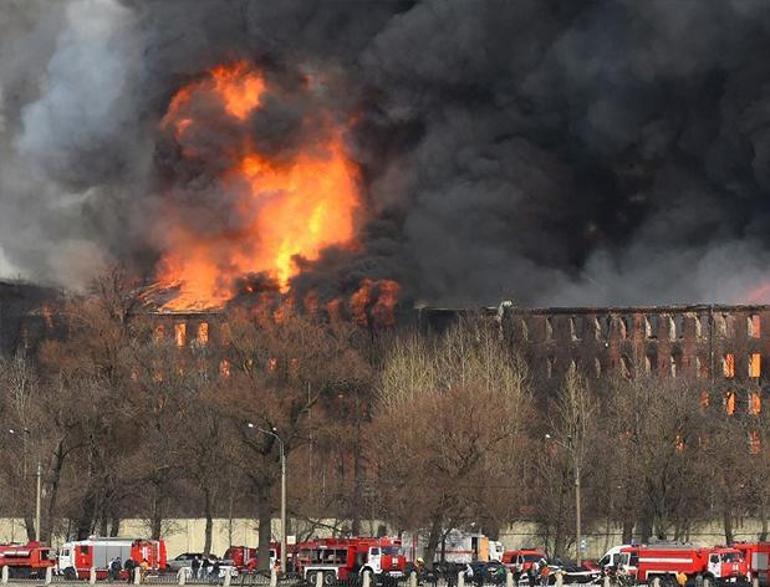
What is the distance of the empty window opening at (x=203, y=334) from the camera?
396 ft

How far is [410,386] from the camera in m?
112

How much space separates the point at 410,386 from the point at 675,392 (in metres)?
16.5

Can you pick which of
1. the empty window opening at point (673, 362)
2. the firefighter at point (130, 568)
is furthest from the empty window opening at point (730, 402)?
the firefighter at point (130, 568)

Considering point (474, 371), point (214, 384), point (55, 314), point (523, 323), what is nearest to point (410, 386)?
point (474, 371)

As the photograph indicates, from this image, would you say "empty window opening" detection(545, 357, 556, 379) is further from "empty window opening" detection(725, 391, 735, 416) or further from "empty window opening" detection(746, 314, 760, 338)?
"empty window opening" detection(746, 314, 760, 338)

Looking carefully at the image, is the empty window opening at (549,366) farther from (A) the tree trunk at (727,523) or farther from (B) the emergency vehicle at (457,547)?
(B) the emergency vehicle at (457,547)

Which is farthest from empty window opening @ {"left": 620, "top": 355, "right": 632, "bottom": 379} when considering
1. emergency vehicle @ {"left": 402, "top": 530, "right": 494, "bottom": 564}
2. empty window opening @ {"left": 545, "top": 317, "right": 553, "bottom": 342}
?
emergency vehicle @ {"left": 402, "top": 530, "right": 494, "bottom": 564}

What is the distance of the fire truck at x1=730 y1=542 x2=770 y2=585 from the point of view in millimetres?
85500

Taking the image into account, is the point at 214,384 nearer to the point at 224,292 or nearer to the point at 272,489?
the point at 272,489

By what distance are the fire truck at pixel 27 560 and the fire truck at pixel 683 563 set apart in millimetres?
28811

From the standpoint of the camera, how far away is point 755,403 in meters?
128

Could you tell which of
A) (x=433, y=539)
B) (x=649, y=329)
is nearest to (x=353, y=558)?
(x=433, y=539)

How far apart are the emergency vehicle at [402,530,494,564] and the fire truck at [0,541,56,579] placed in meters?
20.1

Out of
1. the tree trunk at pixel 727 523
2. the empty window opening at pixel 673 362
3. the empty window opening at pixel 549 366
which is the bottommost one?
the tree trunk at pixel 727 523
